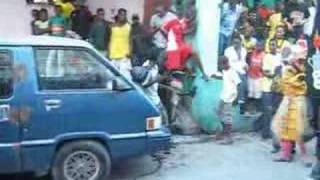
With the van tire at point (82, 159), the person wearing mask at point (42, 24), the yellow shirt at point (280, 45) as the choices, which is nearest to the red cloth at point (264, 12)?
the yellow shirt at point (280, 45)

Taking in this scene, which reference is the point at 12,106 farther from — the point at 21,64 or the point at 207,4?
the point at 207,4

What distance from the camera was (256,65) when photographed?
10.9m

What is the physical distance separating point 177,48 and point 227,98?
121 cm

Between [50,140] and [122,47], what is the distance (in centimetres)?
419

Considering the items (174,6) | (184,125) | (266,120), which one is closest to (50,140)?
(184,125)

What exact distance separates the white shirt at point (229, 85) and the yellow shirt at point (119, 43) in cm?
196

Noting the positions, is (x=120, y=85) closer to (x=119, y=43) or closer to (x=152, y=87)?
(x=152, y=87)

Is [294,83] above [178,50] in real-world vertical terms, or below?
below

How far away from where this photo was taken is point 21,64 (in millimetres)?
7203

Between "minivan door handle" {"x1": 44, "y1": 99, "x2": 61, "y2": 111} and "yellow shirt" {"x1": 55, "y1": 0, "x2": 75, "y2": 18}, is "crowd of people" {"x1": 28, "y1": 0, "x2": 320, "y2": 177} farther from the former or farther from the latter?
"minivan door handle" {"x1": 44, "y1": 99, "x2": 61, "y2": 111}

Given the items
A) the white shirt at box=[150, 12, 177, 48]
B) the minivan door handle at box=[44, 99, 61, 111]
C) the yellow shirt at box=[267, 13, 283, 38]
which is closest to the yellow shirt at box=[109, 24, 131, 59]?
the white shirt at box=[150, 12, 177, 48]

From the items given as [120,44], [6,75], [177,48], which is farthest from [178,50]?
[6,75]

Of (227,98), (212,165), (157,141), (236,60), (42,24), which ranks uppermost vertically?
(42,24)

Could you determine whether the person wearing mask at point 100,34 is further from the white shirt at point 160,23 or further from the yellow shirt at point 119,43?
the white shirt at point 160,23
